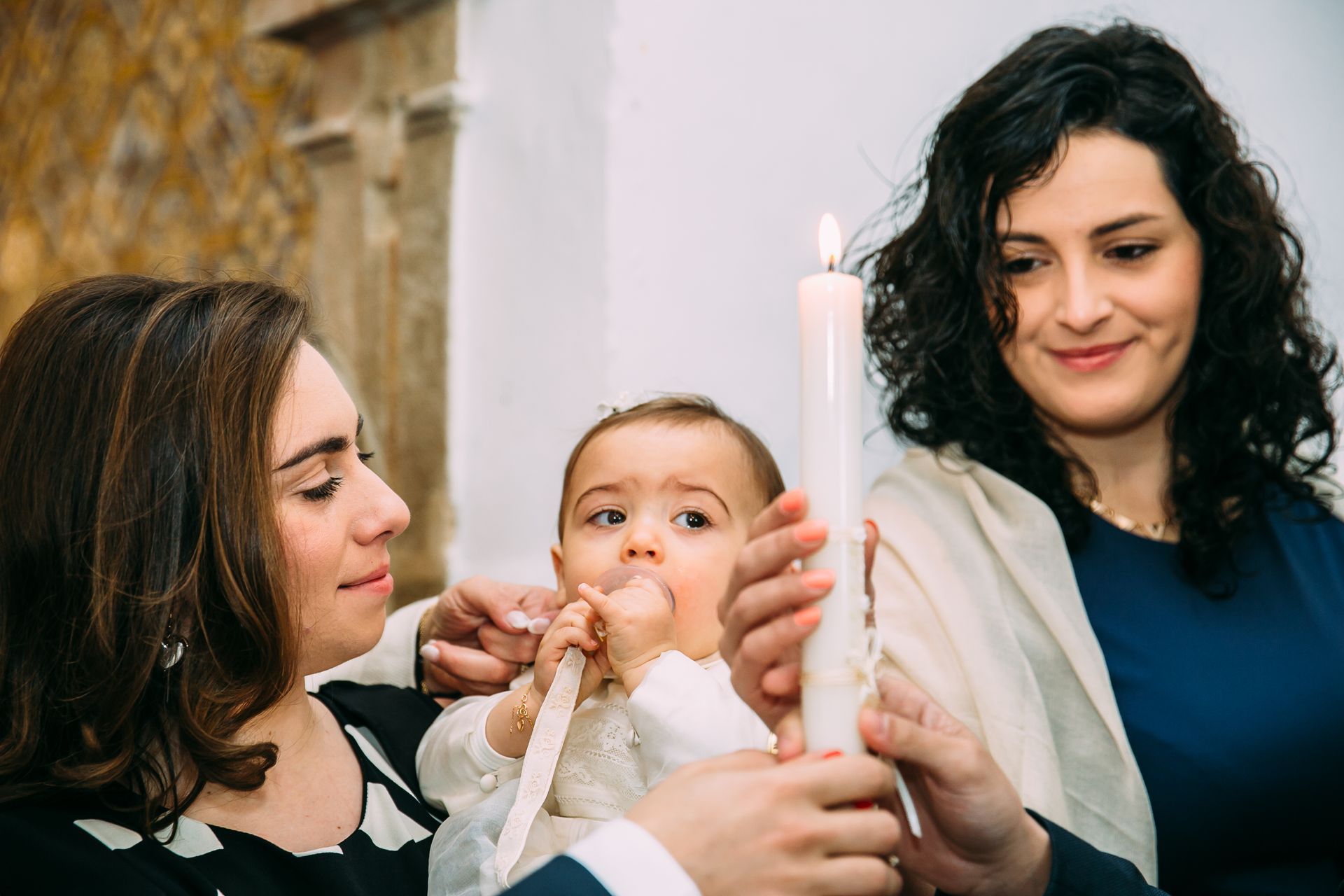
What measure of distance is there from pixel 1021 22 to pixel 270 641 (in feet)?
7.02

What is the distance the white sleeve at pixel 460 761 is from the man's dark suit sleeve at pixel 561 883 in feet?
1.50

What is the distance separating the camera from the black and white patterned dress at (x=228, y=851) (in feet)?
3.53

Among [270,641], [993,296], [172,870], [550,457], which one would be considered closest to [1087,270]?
[993,296]

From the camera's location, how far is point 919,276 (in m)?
1.89

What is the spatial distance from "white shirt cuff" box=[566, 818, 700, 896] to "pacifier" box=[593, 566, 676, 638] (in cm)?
48

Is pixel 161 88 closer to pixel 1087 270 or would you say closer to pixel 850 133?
pixel 850 133

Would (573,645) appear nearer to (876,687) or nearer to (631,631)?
(631,631)

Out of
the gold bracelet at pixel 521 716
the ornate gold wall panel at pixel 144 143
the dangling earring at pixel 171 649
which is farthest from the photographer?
the ornate gold wall panel at pixel 144 143

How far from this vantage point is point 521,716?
4.42ft

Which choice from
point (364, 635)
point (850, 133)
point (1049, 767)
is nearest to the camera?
point (364, 635)

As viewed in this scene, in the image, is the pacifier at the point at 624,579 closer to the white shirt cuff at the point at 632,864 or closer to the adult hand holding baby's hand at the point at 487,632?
the adult hand holding baby's hand at the point at 487,632

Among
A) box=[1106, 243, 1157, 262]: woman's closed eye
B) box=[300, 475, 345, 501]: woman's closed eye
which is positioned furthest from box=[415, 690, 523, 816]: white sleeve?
box=[1106, 243, 1157, 262]: woman's closed eye

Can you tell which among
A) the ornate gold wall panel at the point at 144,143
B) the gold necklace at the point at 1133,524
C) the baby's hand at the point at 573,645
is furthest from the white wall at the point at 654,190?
the ornate gold wall panel at the point at 144,143

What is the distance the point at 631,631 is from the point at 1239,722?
0.89 m
